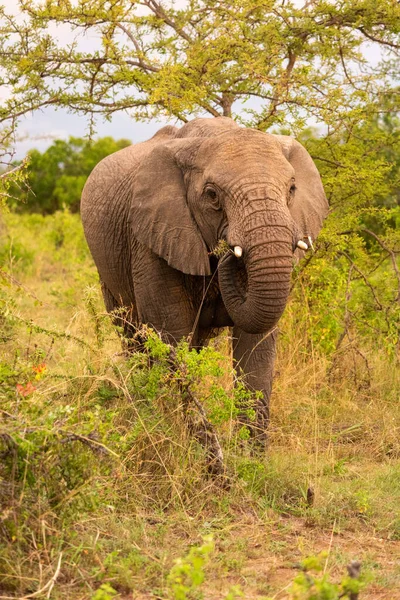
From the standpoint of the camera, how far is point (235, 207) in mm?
5453

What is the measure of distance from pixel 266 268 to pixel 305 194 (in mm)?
1087

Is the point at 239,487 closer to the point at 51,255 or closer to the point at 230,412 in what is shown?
the point at 230,412

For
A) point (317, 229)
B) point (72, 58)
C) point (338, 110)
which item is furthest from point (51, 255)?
point (317, 229)

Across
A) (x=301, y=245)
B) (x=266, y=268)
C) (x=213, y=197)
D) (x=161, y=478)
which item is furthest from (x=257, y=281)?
(x=161, y=478)

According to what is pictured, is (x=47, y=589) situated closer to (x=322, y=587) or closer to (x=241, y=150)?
(x=322, y=587)

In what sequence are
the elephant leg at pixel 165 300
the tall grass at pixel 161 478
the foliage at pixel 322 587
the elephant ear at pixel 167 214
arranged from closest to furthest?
the foliage at pixel 322 587 → the tall grass at pixel 161 478 → the elephant ear at pixel 167 214 → the elephant leg at pixel 165 300

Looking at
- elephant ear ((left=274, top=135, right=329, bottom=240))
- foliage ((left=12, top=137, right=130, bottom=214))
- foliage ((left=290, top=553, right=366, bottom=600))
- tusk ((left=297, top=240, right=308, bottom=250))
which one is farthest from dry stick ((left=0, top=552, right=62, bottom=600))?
foliage ((left=12, top=137, right=130, bottom=214))

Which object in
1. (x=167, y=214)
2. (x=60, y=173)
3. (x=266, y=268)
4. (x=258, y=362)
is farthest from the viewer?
(x=60, y=173)

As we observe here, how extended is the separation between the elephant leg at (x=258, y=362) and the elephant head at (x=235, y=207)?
65 cm

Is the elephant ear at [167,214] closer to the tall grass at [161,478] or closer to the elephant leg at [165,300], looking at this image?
the elephant leg at [165,300]

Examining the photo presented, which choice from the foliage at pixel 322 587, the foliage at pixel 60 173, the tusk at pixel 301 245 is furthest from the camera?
the foliage at pixel 60 173

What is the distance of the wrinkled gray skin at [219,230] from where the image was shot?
5.32 meters

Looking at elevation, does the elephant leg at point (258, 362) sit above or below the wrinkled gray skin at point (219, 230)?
below

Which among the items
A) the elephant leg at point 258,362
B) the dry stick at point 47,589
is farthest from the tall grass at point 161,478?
the elephant leg at point 258,362
